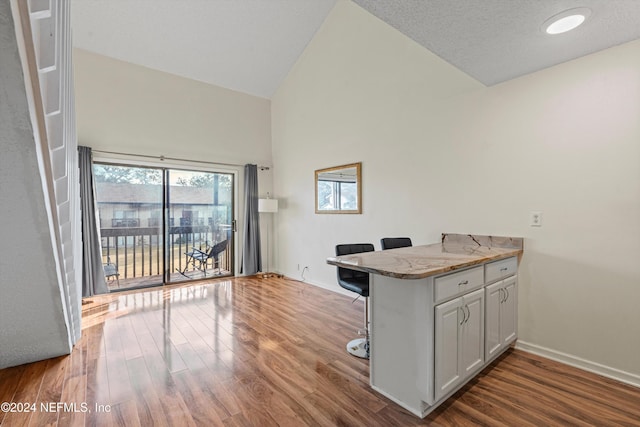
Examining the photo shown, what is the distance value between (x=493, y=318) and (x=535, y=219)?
94 centimetres

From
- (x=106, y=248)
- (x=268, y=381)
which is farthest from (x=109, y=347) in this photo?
(x=106, y=248)

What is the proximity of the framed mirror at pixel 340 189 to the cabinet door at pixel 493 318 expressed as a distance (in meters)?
2.09

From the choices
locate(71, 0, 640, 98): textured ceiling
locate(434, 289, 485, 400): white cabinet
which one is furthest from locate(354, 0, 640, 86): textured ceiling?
locate(434, 289, 485, 400): white cabinet

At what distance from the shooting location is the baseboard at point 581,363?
2.10 m

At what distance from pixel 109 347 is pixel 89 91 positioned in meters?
3.49

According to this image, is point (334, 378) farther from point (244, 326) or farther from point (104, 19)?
point (104, 19)

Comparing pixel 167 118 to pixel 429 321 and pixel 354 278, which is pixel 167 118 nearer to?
pixel 354 278

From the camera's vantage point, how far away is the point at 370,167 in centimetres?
397

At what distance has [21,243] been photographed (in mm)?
1654

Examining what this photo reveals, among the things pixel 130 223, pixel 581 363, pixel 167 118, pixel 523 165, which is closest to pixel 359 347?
pixel 581 363

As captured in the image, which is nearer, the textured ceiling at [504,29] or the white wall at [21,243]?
the white wall at [21,243]

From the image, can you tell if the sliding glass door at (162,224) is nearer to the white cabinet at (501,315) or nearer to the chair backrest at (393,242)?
the chair backrest at (393,242)

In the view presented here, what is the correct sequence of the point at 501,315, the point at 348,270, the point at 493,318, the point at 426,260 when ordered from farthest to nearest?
the point at 348,270 → the point at 501,315 → the point at 493,318 → the point at 426,260

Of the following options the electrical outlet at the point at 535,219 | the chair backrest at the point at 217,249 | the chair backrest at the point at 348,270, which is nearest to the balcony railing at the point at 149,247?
the chair backrest at the point at 217,249
